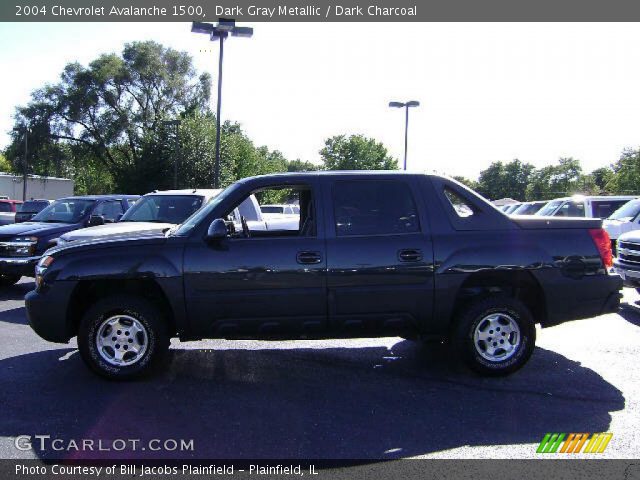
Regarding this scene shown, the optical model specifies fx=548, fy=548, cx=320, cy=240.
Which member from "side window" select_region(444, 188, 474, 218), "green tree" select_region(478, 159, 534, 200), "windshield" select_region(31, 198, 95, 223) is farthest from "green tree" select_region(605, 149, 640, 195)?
"side window" select_region(444, 188, 474, 218)

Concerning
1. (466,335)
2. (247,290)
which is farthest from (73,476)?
(466,335)

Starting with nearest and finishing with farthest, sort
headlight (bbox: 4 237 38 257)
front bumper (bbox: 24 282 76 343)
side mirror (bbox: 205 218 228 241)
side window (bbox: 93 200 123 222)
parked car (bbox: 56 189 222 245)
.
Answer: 1. side mirror (bbox: 205 218 228 241)
2. front bumper (bbox: 24 282 76 343)
3. parked car (bbox: 56 189 222 245)
4. headlight (bbox: 4 237 38 257)
5. side window (bbox: 93 200 123 222)

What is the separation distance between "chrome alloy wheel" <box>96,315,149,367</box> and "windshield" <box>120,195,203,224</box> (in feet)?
13.4

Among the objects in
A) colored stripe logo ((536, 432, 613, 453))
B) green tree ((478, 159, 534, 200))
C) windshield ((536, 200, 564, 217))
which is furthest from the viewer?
green tree ((478, 159, 534, 200))

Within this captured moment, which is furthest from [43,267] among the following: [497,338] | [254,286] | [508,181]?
[508,181]

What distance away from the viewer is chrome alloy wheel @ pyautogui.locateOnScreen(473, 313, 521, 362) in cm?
517

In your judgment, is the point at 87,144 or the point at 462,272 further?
the point at 87,144

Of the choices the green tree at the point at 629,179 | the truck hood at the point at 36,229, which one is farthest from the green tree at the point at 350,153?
the truck hood at the point at 36,229

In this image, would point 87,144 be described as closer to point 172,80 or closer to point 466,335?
point 172,80

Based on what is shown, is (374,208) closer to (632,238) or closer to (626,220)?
(632,238)

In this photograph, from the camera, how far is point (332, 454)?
3.62 m

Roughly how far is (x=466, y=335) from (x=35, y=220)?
30.8 feet

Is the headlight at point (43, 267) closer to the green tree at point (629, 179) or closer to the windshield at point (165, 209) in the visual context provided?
the windshield at point (165, 209)

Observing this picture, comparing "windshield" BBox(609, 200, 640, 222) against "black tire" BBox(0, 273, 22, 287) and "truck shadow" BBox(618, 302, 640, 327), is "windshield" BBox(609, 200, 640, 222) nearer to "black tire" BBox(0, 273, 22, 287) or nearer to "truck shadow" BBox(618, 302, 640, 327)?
"truck shadow" BBox(618, 302, 640, 327)
